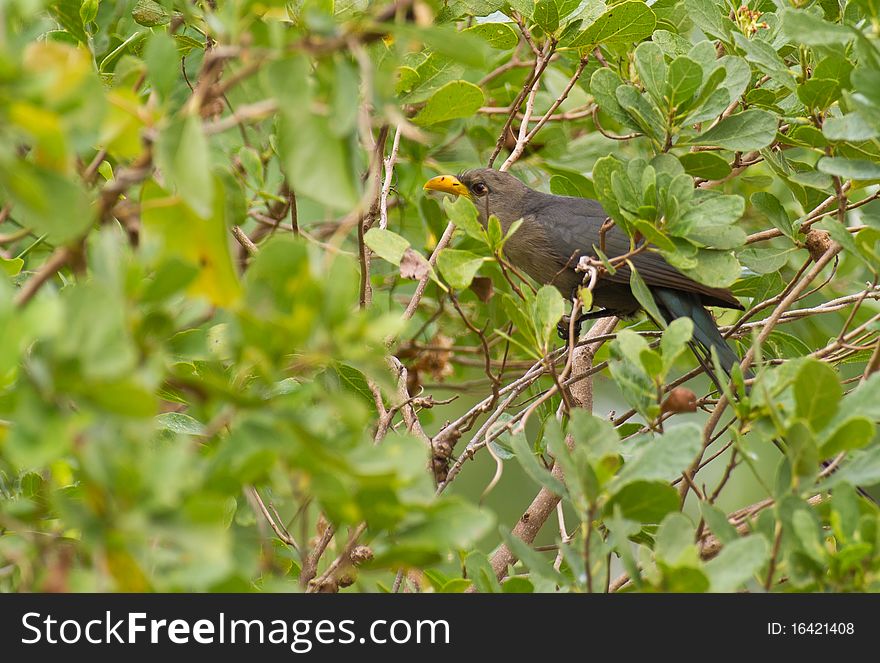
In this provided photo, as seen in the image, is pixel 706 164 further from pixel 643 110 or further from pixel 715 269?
pixel 715 269

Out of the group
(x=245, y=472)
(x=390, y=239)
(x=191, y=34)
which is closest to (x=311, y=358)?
(x=245, y=472)

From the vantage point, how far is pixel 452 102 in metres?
3.55

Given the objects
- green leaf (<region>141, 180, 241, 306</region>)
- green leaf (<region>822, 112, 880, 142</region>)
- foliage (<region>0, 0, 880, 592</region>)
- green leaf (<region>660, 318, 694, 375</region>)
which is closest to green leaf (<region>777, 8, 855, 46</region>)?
foliage (<region>0, 0, 880, 592</region>)

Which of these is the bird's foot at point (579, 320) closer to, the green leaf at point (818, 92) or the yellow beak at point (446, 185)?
the yellow beak at point (446, 185)

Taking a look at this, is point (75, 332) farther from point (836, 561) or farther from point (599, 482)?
point (836, 561)

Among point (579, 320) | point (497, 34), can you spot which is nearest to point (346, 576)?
point (497, 34)

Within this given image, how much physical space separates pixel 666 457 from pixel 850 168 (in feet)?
3.61

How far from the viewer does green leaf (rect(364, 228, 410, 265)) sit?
329 centimetres

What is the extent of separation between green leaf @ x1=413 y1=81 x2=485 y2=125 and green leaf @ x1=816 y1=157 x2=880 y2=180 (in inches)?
49.3

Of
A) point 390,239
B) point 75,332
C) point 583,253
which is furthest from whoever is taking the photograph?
point 583,253

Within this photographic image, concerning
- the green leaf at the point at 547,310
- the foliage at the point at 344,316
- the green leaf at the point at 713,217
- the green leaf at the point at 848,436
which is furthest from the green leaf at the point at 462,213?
the green leaf at the point at 848,436

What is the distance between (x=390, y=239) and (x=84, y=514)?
1.95 metres

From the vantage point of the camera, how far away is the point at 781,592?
2146mm

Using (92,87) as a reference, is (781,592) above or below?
below
